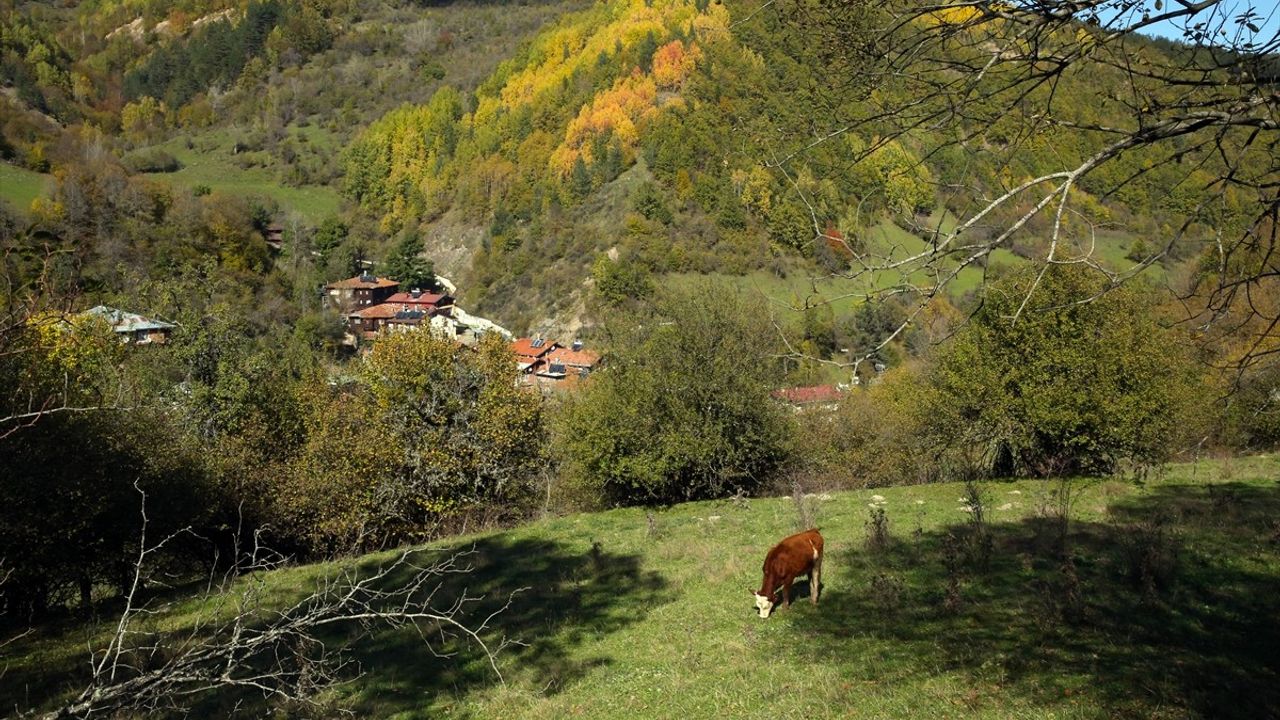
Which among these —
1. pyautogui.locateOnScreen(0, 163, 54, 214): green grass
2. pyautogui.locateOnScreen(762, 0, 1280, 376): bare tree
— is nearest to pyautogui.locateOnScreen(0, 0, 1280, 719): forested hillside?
pyautogui.locateOnScreen(762, 0, 1280, 376): bare tree

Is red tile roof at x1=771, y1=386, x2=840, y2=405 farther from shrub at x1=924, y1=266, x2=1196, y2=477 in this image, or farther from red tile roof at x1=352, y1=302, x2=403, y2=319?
red tile roof at x1=352, y1=302, x2=403, y2=319

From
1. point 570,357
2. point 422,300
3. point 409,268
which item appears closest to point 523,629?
point 570,357

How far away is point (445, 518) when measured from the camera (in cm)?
2297

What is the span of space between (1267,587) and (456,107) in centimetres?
19410

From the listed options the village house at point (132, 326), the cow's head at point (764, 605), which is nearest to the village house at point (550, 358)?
the village house at point (132, 326)

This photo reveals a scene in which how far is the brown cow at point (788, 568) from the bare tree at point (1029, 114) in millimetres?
5388

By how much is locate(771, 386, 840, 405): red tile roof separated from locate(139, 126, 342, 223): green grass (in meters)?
124

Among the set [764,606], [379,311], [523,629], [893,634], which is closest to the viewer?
[893,634]

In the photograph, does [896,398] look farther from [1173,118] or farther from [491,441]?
[1173,118]

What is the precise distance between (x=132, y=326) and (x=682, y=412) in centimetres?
3565

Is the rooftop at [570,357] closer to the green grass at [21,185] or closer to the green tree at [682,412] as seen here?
the green tree at [682,412]

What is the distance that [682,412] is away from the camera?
2362cm

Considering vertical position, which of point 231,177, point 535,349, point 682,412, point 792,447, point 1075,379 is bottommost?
point 535,349

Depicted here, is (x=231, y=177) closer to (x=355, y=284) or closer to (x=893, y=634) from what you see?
(x=355, y=284)
